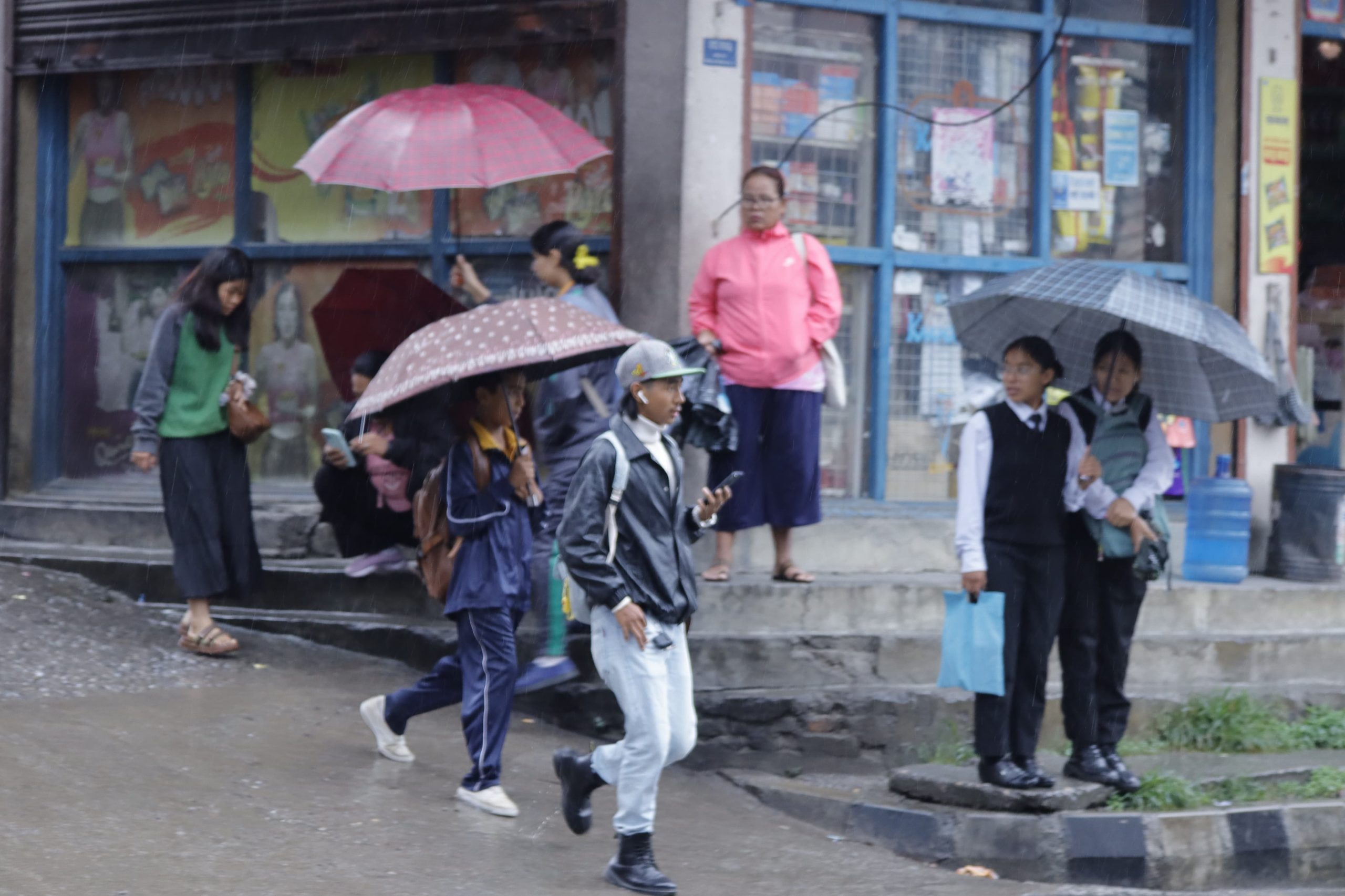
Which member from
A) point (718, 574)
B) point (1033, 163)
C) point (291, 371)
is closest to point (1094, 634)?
point (718, 574)

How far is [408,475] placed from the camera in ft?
25.4

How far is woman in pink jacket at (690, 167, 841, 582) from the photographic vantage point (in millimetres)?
7555

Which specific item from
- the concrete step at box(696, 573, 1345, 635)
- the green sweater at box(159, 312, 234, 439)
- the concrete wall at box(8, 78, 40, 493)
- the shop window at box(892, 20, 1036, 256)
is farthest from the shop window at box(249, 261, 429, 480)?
the shop window at box(892, 20, 1036, 256)

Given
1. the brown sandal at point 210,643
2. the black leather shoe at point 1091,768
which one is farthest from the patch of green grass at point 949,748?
the brown sandal at point 210,643

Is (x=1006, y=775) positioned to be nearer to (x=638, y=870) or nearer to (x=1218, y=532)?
(x=638, y=870)

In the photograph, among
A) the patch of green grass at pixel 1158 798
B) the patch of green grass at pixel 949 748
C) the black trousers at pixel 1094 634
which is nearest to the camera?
the patch of green grass at pixel 1158 798

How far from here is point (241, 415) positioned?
769 centimetres

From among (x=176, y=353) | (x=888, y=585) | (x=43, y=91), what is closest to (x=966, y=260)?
(x=888, y=585)

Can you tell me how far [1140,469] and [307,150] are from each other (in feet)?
17.5

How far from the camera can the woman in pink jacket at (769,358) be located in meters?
7.55

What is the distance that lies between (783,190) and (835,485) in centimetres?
188

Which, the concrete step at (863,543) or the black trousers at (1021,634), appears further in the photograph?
the concrete step at (863,543)

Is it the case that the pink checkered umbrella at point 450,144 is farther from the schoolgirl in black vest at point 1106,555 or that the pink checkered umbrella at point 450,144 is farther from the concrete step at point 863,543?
the schoolgirl in black vest at point 1106,555

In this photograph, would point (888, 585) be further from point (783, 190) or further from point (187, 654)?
point (187, 654)
